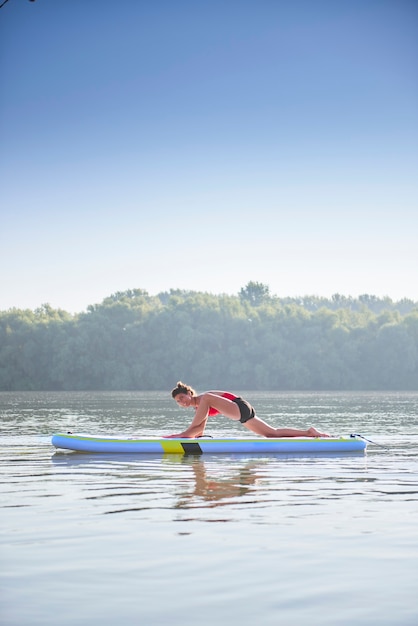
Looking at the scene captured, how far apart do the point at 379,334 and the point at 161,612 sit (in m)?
99.1

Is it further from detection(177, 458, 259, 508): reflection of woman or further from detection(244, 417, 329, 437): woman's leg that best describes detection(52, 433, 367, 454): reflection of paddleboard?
detection(177, 458, 259, 508): reflection of woman

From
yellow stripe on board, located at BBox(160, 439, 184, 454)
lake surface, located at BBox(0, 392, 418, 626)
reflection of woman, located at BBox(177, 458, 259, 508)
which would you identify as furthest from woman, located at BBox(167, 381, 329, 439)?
lake surface, located at BBox(0, 392, 418, 626)

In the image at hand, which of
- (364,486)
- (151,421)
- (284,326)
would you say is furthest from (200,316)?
(364,486)

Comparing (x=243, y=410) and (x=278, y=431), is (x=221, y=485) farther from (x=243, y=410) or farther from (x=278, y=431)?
(x=278, y=431)

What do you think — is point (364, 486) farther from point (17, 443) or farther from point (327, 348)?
point (327, 348)

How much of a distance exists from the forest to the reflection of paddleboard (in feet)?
265

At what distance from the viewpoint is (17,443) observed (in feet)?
60.6

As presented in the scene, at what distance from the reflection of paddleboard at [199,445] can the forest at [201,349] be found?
265 ft

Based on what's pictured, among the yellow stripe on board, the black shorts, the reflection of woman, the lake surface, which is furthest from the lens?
the black shorts

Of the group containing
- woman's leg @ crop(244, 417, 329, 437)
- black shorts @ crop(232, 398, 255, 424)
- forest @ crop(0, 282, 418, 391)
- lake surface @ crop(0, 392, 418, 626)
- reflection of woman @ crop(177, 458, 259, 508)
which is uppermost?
forest @ crop(0, 282, 418, 391)

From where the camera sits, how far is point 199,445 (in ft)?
51.7

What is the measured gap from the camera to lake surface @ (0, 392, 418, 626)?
5.88m

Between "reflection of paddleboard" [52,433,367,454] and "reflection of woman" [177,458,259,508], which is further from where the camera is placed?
"reflection of paddleboard" [52,433,367,454]

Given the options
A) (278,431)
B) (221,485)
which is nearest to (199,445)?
(278,431)
